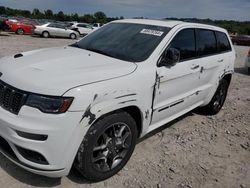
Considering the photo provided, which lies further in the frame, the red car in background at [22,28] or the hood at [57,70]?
the red car in background at [22,28]

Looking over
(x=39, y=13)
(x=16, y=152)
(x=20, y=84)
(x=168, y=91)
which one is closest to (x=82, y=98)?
(x=20, y=84)

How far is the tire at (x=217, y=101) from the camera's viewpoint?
218 inches

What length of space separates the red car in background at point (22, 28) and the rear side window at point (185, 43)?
24184 mm

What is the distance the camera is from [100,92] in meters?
2.77

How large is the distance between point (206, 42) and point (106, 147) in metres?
2.70

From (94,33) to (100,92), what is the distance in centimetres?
202

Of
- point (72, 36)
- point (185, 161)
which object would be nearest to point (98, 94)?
point (185, 161)

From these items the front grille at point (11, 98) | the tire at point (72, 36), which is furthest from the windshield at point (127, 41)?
the tire at point (72, 36)

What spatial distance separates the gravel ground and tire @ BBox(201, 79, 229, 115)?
0.60 feet

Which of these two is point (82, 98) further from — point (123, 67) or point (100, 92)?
point (123, 67)

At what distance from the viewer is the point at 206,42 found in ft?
15.7

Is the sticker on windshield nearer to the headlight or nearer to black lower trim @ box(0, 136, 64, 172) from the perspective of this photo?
the headlight

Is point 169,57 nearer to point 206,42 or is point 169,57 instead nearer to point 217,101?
point 206,42

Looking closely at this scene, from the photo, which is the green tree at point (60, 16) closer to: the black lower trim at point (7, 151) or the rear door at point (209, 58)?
the rear door at point (209, 58)
